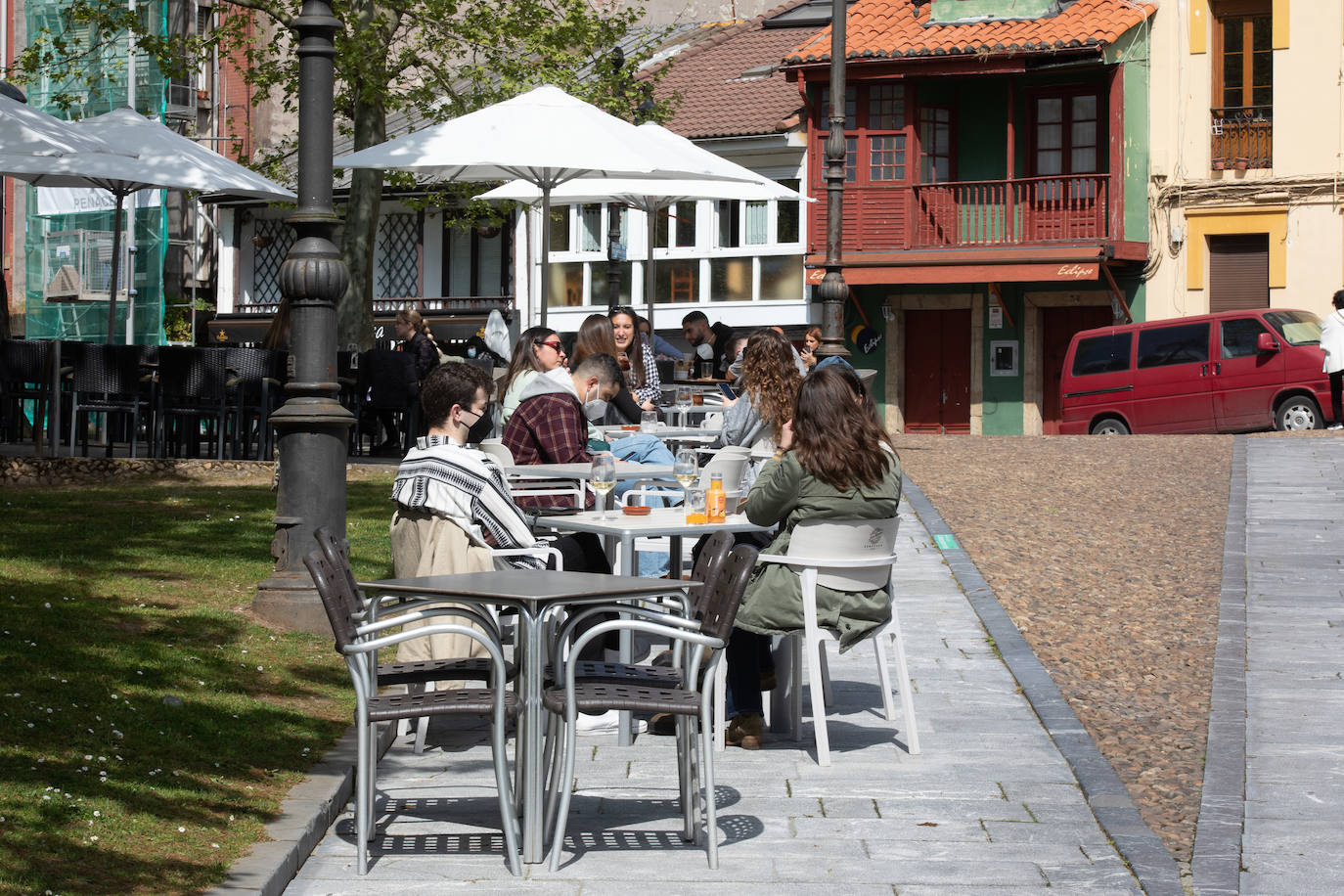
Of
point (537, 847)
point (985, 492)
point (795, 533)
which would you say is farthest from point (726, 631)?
point (985, 492)

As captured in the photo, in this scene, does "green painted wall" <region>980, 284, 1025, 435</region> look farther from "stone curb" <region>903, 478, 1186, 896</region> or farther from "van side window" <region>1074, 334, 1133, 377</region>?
"stone curb" <region>903, 478, 1186, 896</region>

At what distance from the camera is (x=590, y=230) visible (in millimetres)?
39250

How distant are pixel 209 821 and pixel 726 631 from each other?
1638mm

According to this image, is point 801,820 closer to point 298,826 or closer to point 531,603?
point 531,603

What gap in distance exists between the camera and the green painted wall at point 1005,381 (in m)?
34.5

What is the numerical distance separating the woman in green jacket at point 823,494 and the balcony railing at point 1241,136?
27322 mm

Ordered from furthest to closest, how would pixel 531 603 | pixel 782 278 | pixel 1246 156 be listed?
1. pixel 782 278
2. pixel 1246 156
3. pixel 531 603

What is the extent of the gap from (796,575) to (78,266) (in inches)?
1294

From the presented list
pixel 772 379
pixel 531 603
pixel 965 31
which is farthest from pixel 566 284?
pixel 531 603

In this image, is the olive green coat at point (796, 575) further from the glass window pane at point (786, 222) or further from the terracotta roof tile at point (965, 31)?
the glass window pane at point (786, 222)

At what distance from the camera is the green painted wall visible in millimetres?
34531

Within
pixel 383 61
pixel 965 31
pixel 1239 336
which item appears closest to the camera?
pixel 383 61

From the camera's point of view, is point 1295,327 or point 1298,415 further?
point 1295,327

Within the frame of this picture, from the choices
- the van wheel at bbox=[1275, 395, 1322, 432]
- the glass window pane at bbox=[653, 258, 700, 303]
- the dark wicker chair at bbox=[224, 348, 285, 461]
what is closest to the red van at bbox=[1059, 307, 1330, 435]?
the van wheel at bbox=[1275, 395, 1322, 432]
